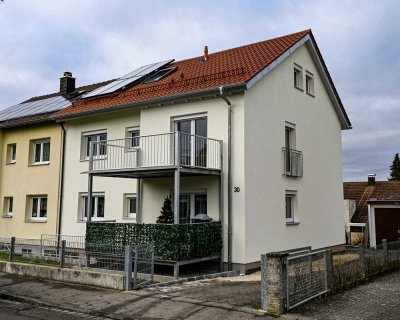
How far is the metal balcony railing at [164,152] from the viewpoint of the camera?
13547 millimetres

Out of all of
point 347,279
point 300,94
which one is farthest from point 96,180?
point 347,279

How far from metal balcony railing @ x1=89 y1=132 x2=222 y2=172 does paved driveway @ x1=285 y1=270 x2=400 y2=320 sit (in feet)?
17.2

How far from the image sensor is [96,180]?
17.0 metres

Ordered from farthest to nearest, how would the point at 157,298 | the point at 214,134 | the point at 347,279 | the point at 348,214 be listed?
the point at 348,214 → the point at 214,134 → the point at 347,279 → the point at 157,298

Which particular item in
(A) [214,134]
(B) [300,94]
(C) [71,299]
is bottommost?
(C) [71,299]

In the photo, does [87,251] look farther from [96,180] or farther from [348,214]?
[348,214]

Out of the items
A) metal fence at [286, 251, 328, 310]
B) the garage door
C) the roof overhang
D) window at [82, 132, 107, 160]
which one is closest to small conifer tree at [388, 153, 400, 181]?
the garage door

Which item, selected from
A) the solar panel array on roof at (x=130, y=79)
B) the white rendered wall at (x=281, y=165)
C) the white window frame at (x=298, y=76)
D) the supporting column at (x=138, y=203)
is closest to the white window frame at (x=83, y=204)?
the supporting column at (x=138, y=203)

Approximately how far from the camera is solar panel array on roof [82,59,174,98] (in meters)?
17.6

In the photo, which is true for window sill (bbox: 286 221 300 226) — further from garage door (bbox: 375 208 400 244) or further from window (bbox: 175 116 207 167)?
garage door (bbox: 375 208 400 244)

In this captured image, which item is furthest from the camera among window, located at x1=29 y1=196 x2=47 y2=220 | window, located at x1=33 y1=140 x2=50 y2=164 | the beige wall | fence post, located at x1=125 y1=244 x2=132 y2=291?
window, located at x1=33 y1=140 x2=50 y2=164

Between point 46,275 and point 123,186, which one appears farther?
point 123,186

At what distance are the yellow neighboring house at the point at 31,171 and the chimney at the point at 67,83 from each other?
312 centimetres

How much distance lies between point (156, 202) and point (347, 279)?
22.1 ft
